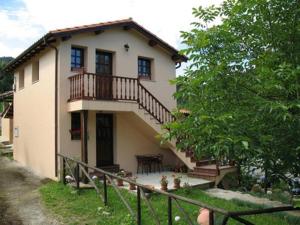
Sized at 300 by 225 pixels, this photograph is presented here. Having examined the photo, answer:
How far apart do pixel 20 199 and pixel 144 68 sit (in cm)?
768

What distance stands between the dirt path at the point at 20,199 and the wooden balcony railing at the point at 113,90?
3.32 meters

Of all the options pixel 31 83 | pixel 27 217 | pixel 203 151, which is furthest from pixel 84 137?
pixel 203 151

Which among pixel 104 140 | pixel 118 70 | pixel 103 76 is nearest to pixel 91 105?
pixel 103 76

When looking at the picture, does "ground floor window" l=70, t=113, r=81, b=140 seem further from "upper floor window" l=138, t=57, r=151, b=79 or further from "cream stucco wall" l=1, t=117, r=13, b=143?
"cream stucco wall" l=1, t=117, r=13, b=143

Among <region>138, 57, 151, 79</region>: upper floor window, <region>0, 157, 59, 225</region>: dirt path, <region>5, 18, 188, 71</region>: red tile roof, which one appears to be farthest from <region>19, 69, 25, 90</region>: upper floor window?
<region>138, 57, 151, 79</region>: upper floor window

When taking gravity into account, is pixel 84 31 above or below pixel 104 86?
above

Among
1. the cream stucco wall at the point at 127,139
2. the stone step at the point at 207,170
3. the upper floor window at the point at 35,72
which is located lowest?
the stone step at the point at 207,170

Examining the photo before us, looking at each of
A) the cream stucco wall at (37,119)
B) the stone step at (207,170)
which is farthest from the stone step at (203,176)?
the cream stucco wall at (37,119)

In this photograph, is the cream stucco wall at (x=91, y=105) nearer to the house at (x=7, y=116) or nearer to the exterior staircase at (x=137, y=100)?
the exterior staircase at (x=137, y=100)

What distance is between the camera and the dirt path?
7.45 m

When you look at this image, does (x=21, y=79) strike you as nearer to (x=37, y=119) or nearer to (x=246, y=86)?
(x=37, y=119)

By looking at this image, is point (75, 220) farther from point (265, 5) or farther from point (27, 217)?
point (265, 5)

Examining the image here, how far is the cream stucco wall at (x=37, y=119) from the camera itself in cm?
1271

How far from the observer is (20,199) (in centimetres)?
940
